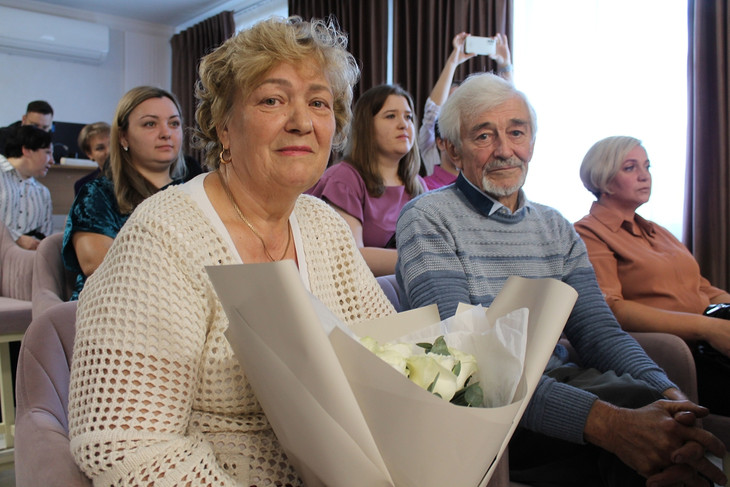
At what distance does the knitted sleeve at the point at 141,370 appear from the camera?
2.78 feet

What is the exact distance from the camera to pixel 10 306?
2594mm

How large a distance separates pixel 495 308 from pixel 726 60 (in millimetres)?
3133

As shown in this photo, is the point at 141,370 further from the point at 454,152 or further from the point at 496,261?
the point at 454,152

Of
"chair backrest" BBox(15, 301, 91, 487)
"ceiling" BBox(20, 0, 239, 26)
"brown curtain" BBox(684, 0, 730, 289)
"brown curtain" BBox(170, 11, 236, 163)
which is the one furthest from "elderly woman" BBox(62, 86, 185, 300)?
"ceiling" BBox(20, 0, 239, 26)

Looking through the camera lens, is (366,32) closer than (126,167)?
No

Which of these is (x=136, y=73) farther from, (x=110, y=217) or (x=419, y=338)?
(x=419, y=338)

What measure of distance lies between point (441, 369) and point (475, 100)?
50.0 inches

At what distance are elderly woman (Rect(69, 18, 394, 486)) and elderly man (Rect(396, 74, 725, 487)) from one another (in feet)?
1.19

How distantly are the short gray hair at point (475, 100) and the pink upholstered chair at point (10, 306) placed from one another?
180cm

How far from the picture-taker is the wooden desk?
6.11 meters

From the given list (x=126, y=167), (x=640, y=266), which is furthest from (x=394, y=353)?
(x=126, y=167)

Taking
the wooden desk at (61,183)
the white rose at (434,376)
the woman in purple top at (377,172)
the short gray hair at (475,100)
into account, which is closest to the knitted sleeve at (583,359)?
the short gray hair at (475,100)

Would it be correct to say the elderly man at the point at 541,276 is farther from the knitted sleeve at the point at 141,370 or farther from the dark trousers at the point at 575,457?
the knitted sleeve at the point at 141,370

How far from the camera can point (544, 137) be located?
412 centimetres
